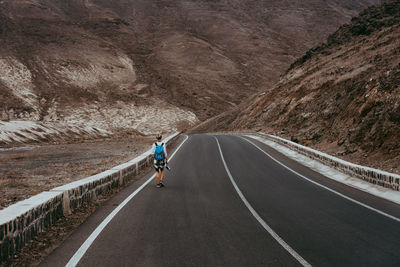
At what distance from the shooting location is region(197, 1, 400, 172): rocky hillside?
18639 mm

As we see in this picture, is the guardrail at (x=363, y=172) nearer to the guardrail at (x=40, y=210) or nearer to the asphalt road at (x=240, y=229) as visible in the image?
the asphalt road at (x=240, y=229)

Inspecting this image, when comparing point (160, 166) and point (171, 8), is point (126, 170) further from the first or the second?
point (171, 8)

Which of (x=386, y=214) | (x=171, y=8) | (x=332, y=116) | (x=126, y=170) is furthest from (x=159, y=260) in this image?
(x=171, y=8)

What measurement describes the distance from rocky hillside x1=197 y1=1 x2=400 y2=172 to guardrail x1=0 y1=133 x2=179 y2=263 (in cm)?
1244

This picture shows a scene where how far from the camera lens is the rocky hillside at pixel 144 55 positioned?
63250 millimetres

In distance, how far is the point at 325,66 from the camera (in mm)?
40906

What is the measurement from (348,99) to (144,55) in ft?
259

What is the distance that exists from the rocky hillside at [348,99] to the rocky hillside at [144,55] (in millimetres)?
22999

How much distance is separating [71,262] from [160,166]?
7.04 m

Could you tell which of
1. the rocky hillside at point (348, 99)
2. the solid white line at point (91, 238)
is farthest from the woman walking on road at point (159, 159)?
the rocky hillside at point (348, 99)

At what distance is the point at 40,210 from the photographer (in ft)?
20.3

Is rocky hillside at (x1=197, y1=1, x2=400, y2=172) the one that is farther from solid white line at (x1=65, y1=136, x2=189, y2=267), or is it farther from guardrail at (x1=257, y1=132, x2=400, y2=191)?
solid white line at (x1=65, y1=136, x2=189, y2=267)

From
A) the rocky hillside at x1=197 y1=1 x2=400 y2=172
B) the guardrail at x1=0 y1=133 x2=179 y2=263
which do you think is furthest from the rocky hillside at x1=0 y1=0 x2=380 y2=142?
the guardrail at x1=0 y1=133 x2=179 y2=263

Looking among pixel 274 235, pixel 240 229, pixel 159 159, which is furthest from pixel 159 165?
pixel 274 235
